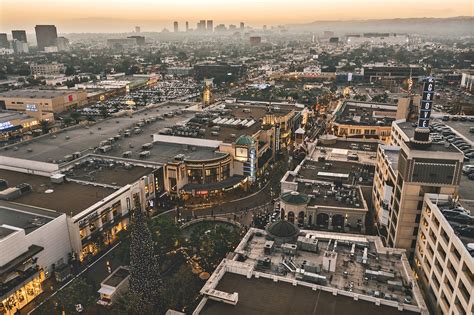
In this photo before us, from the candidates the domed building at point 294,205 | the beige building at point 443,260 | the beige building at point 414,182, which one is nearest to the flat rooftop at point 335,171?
the domed building at point 294,205

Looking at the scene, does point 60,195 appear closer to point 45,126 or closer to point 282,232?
point 282,232

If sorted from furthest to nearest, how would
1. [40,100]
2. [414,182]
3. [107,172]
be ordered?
[40,100]
[107,172]
[414,182]

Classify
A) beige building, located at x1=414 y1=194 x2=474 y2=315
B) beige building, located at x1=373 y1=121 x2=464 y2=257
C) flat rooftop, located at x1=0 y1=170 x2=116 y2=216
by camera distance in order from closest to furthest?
beige building, located at x1=414 y1=194 x2=474 y2=315 → beige building, located at x1=373 y1=121 x2=464 y2=257 → flat rooftop, located at x1=0 y1=170 x2=116 y2=216

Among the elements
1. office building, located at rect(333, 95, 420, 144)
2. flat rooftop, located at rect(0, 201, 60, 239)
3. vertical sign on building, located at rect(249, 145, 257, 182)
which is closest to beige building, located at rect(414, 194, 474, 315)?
vertical sign on building, located at rect(249, 145, 257, 182)

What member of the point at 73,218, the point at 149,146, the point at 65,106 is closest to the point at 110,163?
the point at 149,146

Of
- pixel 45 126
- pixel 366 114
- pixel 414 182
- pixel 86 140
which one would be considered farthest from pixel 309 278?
pixel 45 126

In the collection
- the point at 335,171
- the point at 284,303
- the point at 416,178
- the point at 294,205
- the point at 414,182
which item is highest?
the point at 416,178

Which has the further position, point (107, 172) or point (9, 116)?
point (9, 116)

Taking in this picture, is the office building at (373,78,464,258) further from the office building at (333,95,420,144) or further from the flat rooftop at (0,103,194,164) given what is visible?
the flat rooftop at (0,103,194,164)
